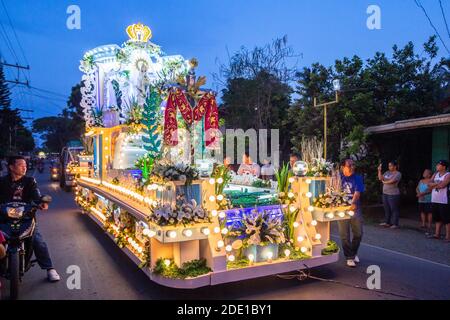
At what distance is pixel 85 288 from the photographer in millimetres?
4938

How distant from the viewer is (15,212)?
15.3 feet

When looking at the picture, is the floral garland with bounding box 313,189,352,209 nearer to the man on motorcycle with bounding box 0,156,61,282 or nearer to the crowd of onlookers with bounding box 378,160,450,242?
the crowd of onlookers with bounding box 378,160,450,242

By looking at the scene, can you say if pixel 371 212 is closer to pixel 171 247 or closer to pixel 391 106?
pixel 391 106

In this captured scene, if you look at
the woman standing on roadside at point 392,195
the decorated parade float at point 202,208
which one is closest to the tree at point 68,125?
the decorated parade float at point 202,208

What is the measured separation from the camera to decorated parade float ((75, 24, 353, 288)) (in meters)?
4.39

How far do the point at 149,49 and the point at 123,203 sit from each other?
5.09 meters

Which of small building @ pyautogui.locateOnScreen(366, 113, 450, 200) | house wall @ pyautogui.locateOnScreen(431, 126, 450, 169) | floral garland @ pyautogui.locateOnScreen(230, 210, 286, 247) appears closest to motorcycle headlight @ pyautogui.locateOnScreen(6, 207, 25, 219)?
floral garland @ pyautogui.locateOnScreen(230, 210, 286, 247)

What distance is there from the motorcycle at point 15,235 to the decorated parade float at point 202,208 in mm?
1440

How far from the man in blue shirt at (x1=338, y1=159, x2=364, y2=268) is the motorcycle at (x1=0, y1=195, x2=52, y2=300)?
4628 millimetres

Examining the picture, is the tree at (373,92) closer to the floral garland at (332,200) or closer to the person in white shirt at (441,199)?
the person in white shirt at (441,199)

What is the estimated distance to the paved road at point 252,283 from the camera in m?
4.64

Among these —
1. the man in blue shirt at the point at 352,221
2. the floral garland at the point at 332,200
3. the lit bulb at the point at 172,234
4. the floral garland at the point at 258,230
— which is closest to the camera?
the lit bulb at the point at 172,234

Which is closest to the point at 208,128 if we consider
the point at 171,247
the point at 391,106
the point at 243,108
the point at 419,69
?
the point at 171,247

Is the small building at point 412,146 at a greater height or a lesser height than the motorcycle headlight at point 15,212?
greater
